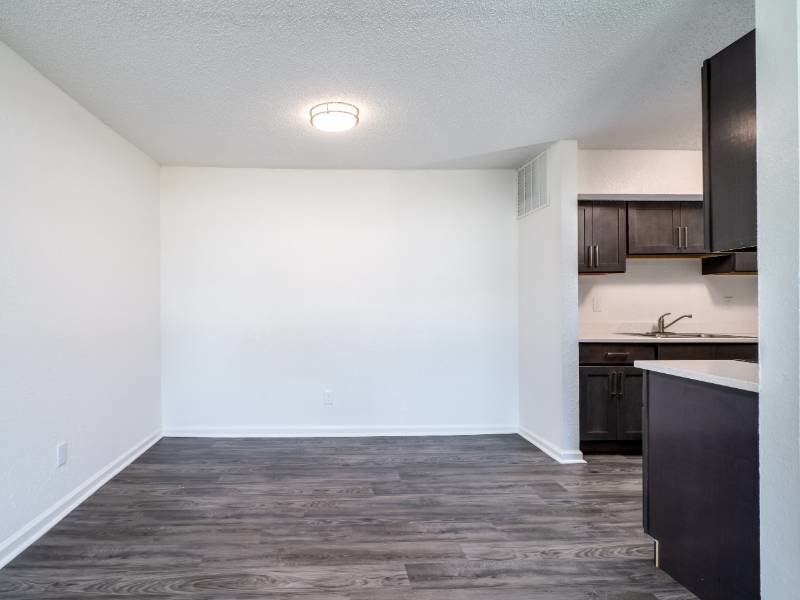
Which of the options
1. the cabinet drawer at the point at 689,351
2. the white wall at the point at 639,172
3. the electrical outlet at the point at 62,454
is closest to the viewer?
the electrical outlet at the point at 62,454

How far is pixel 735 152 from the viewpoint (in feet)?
5.35

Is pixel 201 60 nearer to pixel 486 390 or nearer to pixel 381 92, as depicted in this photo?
pixel 381 92

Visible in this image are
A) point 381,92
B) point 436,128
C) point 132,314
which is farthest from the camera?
point 132,314

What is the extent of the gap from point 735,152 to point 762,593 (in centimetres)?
140

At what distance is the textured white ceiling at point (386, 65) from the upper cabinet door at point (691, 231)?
586 millimetres

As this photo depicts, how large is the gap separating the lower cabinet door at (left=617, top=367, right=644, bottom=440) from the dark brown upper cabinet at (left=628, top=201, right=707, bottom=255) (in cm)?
103

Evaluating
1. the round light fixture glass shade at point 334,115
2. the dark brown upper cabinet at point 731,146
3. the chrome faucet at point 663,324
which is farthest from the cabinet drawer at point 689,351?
the round light fixture glass shade at point 334,115

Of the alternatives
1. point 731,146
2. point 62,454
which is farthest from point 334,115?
point 62,454

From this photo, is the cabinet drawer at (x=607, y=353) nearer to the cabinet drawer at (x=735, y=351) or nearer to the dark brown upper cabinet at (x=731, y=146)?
the cabinet drawer at (x=735, y=351)

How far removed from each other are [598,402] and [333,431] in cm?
224

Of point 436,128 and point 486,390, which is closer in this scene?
point 436,128

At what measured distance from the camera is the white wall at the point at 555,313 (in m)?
3.51

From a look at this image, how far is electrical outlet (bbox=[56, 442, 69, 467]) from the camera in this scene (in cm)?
257

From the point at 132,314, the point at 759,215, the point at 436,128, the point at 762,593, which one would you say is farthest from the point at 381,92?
the point at 762,593
